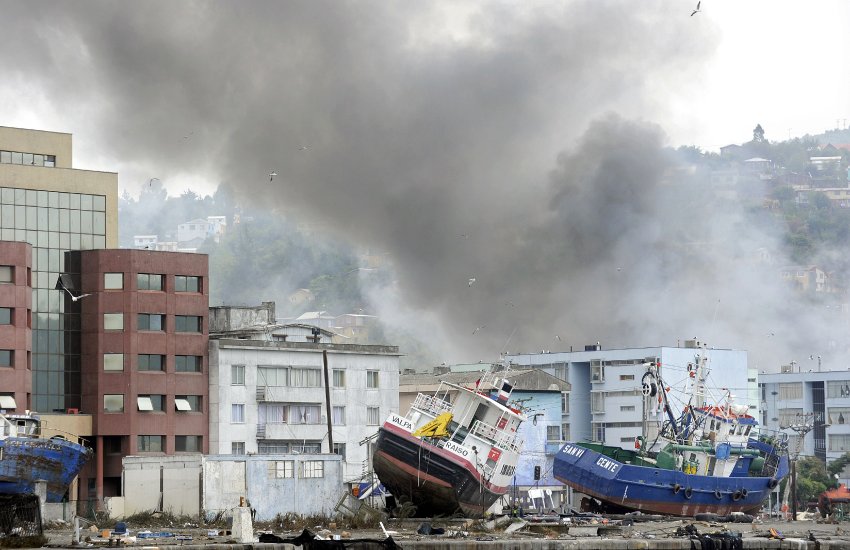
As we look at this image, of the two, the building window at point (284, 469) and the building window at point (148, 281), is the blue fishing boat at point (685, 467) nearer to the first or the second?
the building window at point (284, 469)

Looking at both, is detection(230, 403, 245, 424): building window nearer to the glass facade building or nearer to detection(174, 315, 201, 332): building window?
detection(174, 315, 201, 332): building window

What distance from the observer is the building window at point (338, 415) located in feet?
277

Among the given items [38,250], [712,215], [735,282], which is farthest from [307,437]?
[712,215]

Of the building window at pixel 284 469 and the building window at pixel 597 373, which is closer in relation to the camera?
the building window at pixel 284 469

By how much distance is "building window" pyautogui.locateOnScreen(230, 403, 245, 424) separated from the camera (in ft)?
265

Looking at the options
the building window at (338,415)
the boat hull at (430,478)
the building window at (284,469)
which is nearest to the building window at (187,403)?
the building window at (338,415)

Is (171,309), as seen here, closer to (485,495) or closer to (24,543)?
(485,495)

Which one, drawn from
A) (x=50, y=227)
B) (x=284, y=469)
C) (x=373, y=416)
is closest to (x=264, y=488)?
(x=284, y=469)

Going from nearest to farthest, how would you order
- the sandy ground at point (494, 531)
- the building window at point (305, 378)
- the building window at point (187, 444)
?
the sandy ground at point (494, 531) < the building window at point (187, 444) < the building window at point (305, 378)

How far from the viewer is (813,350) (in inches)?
7539

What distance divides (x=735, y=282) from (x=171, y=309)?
110311 mm

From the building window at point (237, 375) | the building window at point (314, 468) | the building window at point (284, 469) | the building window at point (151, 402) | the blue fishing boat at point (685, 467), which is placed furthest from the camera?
the building window at point (237, 375)

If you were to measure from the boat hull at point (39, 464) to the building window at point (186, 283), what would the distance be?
18.2m

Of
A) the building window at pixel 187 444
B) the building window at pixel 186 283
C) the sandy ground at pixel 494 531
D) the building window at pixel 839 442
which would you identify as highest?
the building window at pixel 186 283
